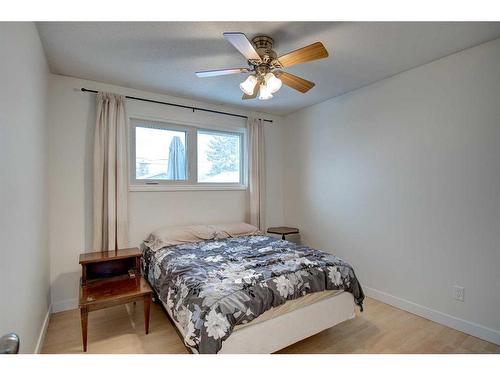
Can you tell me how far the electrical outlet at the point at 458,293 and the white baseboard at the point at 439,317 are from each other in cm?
18

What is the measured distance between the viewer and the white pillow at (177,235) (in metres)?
2.79

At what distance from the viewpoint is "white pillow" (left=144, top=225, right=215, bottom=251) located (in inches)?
110

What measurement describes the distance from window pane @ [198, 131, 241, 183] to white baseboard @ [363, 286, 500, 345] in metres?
2.34

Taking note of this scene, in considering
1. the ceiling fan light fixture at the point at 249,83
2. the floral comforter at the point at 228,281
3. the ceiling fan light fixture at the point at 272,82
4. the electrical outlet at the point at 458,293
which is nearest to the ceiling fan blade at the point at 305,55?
the ceiling fan light fixture at the point at 272,82

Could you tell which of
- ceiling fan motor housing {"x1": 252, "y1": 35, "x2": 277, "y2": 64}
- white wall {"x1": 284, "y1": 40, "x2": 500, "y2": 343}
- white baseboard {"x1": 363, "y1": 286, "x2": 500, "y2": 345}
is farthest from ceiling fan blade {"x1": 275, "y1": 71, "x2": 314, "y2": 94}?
white baseboard {"x1": 363, "y1": 286, "x2": 500, "y2": 345}

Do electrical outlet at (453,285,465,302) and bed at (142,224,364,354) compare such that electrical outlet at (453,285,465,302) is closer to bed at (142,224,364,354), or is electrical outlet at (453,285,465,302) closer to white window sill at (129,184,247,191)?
bed at (142,224,364,354)

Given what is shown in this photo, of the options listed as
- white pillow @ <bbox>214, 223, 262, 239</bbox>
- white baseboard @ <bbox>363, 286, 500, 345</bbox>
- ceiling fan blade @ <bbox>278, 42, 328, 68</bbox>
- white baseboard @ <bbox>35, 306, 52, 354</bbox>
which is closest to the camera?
ceiling fan blade @ <bbox>278, 42, 328, 68</bbox>

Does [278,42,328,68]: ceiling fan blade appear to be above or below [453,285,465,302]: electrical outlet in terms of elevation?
above

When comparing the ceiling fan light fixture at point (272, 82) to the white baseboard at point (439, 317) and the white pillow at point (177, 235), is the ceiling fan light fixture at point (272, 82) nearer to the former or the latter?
the white pillow at point (177, 235)

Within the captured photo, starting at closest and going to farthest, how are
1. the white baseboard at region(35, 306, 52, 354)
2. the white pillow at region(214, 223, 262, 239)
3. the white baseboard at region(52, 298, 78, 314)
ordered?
the white baseboard at region(35, 306, 52, 354) → the white baseboard at region(52, 298, 78, 314) → the white pillow at region(214, 223, 262, 239)

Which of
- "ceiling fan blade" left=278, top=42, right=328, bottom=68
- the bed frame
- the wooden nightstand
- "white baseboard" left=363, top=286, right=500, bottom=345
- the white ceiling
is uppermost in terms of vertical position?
the white ceiling
